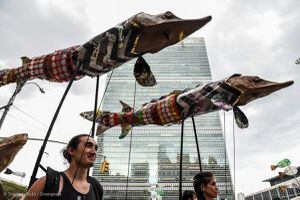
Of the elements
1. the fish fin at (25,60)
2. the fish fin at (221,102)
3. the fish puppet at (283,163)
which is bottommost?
the fish fin at (221,102)

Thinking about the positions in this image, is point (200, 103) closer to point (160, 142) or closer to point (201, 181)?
point (201, 181)

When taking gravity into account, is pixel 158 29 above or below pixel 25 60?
below

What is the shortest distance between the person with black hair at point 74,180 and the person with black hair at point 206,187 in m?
1.29

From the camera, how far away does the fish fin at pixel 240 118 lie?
4.38 metres

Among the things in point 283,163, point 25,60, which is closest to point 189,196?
point 25,60

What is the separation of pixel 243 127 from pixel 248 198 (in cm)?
6916

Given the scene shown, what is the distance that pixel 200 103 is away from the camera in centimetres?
460

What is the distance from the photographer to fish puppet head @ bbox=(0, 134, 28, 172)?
272cm

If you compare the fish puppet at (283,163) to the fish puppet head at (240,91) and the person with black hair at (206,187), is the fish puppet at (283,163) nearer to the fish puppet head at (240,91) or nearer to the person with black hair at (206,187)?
the fish puppet head at (240,91)

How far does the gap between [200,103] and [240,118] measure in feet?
2.43

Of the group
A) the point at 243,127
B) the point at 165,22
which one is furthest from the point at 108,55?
the point at 243,127

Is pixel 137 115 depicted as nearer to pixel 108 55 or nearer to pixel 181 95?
pixel 181 95

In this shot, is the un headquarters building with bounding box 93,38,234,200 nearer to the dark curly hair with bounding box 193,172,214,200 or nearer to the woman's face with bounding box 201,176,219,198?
the dark curly hair with bounding box 193,172,214,200

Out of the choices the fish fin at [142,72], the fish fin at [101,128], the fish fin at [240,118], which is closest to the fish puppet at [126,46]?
the fish fin at [142,72]
